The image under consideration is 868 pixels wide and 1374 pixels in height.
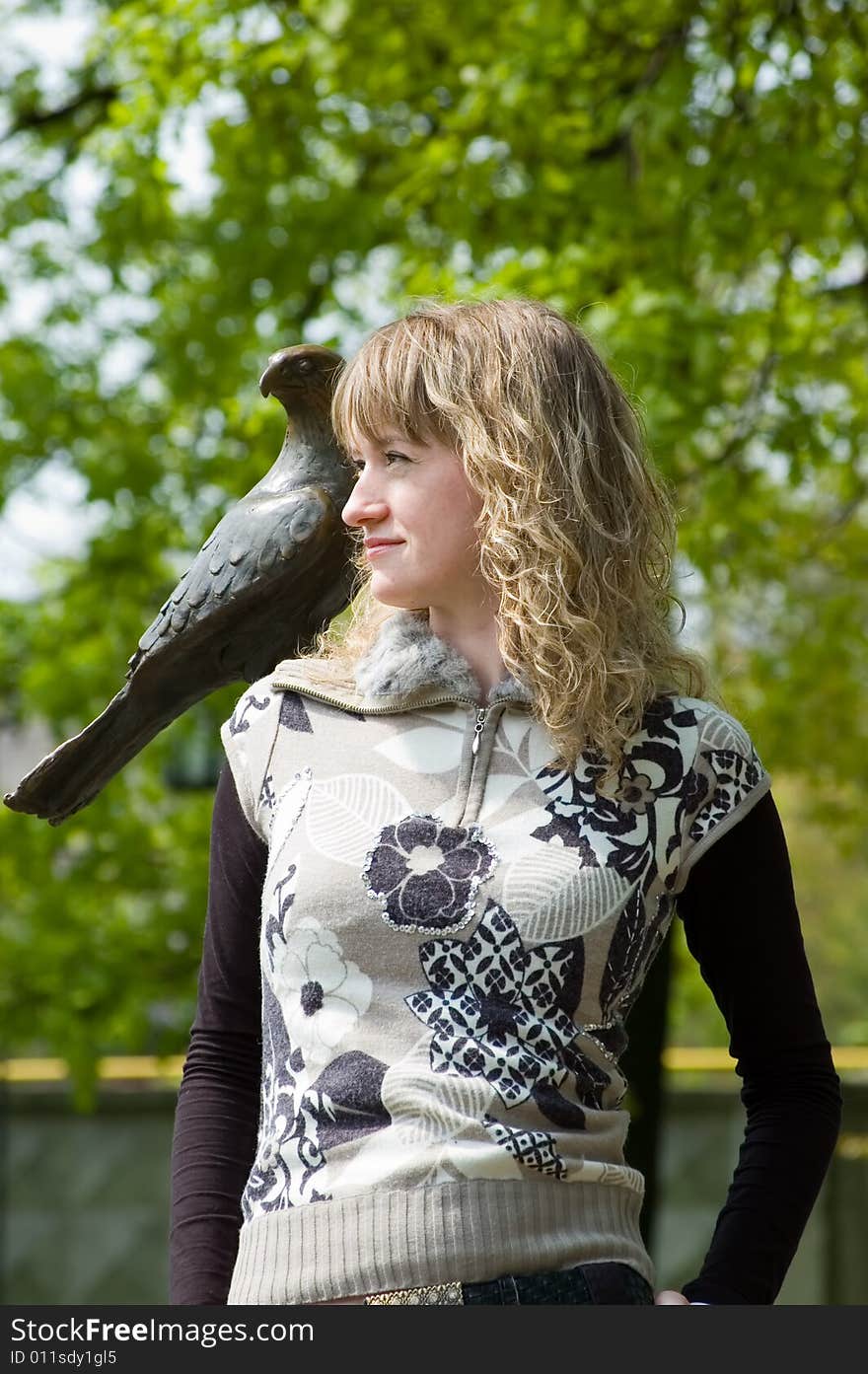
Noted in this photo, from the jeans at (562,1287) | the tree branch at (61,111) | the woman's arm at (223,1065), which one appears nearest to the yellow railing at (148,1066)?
the tree branch at (61,111)

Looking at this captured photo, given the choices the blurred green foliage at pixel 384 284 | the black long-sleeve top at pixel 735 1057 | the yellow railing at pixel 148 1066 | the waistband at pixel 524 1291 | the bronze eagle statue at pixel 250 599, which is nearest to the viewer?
the waistband at pixel 524 1291

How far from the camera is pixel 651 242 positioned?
4559mm

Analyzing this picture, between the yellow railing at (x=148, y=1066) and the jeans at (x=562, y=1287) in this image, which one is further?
the yellow railing at (x=148, y=1066)

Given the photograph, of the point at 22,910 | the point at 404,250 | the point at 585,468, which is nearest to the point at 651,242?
the point at 404,250

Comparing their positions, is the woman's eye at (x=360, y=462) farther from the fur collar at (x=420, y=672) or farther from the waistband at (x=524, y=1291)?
the waistband at (x=524, y=1291)

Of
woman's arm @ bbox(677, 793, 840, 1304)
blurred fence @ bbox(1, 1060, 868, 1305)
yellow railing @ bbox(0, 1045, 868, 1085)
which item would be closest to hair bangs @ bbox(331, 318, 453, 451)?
woman's arm @ bbox(677, 793, 840, 1304)

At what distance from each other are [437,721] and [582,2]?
11.0ft

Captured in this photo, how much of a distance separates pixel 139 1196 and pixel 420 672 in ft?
22.5

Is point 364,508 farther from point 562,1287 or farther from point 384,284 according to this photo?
point 384,284

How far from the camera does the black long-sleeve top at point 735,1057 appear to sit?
159 centimetres

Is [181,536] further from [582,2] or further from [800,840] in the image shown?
[800,840]

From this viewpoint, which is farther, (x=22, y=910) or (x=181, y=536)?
(x=22, y=910)

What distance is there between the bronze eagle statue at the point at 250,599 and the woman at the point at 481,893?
108 mm

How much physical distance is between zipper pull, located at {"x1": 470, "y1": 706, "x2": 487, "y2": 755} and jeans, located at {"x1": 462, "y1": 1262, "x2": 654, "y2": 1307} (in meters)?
0.47
